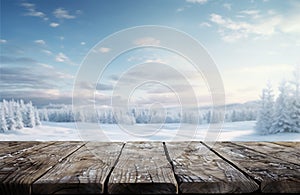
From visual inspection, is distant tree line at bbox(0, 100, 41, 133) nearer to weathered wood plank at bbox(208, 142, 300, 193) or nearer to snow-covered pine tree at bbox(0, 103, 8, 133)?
snow-covered pine tree at bbox(0, 103, 8, 133)

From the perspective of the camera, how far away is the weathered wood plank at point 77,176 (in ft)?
1.90

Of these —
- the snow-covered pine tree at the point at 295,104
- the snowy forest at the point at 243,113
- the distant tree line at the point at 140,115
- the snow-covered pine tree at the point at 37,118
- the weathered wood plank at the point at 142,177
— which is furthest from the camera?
the snow-covered pine tree at the point at 295,104

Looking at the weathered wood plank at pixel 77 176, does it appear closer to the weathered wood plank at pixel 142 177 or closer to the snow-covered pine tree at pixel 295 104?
the weathered wood plank at pixel 142 177

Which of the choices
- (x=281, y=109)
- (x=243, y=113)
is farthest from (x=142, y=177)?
(x=281, y=109)

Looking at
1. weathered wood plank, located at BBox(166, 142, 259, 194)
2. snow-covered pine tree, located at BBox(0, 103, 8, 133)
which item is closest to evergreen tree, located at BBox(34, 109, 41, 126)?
snow-covered pine tree, located at BBox(0, 103, 8, 133)

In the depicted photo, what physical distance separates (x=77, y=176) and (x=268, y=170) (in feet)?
1.49

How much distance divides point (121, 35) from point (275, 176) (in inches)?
28.9

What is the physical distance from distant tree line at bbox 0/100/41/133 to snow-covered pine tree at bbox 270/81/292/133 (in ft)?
10.6

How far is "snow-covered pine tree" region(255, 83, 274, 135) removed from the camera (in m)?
3.90

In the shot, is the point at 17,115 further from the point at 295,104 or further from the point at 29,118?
the point at 295,104

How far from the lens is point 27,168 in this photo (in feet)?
2.37

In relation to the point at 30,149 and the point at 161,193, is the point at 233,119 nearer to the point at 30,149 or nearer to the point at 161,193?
the point at 30,149

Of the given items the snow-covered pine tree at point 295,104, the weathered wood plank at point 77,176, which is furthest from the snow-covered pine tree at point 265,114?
the weathered wood plank at point 77,176

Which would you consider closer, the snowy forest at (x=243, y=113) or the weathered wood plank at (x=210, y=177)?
the weathered wood plank at (x=210, y=177)
